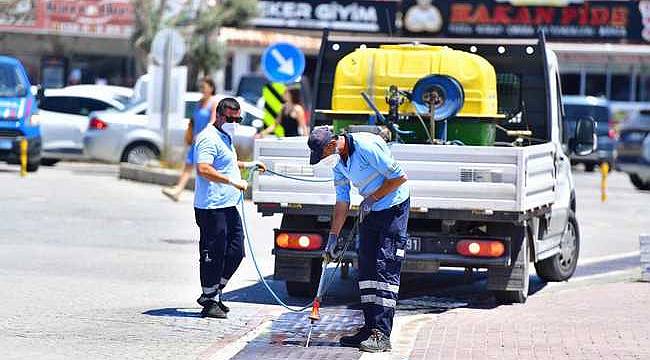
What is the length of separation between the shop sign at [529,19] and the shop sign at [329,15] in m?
Answer: 1.61

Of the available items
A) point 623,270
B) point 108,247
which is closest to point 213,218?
point 108,247

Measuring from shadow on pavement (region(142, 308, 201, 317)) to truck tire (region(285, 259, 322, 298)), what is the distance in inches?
50.9

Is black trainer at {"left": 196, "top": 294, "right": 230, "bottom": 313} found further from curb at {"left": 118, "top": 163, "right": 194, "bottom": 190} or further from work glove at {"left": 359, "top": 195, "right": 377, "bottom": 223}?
curb at {"left": 118, "top": 163, "right": 194, "bottom": 190}

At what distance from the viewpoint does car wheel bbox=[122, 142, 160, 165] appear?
27.8 metres

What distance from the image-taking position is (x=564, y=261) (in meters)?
14.8

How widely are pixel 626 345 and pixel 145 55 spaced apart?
3234cm

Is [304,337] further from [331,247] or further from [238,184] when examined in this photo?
[238,184]

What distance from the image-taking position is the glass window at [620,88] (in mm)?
54281

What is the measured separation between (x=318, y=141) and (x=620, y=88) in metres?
46.1

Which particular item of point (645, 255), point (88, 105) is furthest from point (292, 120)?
point (645, 255)

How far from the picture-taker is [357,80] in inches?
544

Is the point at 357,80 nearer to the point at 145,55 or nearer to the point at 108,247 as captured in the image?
the point at 108,247

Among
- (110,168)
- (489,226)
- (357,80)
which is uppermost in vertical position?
(357,80)

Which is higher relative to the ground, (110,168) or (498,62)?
(498,62)
